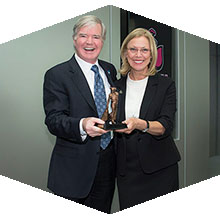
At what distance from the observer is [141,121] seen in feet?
10.0

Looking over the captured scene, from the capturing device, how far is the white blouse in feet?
10.0

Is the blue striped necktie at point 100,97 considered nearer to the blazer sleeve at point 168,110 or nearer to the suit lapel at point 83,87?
the suit lapel at point 83,87

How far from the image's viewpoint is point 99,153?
3047 millimetres

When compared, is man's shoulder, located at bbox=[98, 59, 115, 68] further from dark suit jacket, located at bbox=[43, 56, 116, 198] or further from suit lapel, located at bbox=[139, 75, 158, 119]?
suit lapel, located at bbox=[139, 75, 158, 119]

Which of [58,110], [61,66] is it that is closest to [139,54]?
[61,66]

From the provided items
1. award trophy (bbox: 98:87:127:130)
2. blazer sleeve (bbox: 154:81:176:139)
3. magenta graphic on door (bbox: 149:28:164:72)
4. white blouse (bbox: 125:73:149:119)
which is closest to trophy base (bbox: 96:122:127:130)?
award trophy (bbox: 98:87:127:130)

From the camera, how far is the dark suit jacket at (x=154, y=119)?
3092 mm

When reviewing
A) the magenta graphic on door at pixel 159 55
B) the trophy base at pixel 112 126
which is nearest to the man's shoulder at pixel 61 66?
the trophy base at pixel 112 126

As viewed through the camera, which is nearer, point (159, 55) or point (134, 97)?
point (134, 97)

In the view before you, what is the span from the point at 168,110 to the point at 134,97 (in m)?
0.34

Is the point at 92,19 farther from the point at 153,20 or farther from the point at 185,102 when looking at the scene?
the point at 185,102

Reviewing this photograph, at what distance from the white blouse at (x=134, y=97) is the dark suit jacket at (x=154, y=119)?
0.02 meters

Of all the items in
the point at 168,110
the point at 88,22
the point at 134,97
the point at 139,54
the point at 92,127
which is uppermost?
the point at 88,22

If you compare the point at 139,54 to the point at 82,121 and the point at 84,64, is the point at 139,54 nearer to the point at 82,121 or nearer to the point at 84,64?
the point at 84,64
